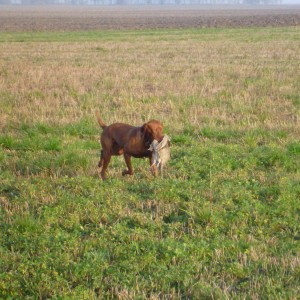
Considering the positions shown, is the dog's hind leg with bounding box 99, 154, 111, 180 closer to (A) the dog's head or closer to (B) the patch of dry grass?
(A) the dog's head

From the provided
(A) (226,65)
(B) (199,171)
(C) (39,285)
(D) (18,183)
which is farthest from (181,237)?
(A) (226,65)

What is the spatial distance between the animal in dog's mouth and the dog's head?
5 cm

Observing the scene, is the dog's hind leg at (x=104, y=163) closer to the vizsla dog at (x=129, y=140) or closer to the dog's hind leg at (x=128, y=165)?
the vizsla dog at (x=129, y=140)

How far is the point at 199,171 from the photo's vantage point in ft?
23.5

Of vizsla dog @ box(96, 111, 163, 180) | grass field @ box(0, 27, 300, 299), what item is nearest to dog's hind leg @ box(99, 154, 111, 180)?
vizsla dog @ box(96, 111, 163, 180)

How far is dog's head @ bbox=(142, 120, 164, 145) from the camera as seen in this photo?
6301mm

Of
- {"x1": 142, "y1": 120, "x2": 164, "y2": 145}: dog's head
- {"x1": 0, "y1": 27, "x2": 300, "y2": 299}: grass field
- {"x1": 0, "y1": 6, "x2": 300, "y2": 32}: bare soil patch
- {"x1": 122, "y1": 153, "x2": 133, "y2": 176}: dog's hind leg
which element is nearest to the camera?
{"x1": 0, "y1": 27, "x2": 300, "y2": 299}: grass field

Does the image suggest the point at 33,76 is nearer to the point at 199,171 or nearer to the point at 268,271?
the point at 199,171

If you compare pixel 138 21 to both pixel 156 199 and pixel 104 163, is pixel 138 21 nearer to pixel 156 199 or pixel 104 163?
pixel 104 163

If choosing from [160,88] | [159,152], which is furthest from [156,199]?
[160,88]

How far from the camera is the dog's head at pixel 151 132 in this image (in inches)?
248

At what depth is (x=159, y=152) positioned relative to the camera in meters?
6.53

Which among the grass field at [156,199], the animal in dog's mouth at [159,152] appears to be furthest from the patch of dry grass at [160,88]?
the animal in dog's mouth at [159,152]

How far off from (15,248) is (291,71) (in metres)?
12.8
